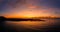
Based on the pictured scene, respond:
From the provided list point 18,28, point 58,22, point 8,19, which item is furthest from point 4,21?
point 58,22

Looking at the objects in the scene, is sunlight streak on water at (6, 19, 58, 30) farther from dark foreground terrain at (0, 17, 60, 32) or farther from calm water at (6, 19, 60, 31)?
dark foreground terrain at (0, 17, 60, 32)

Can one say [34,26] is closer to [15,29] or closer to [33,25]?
[33,25]

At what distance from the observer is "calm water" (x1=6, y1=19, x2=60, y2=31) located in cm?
359

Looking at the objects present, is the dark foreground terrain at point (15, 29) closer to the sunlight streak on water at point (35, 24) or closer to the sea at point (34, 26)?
the sea at point (34, 26)

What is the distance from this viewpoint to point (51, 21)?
12.3 feet

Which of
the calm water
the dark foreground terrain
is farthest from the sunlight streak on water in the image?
the dark foreground terrain

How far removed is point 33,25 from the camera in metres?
3.78

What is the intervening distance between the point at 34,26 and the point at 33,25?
1.5 inches

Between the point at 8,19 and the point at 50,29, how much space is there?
108 centimetres

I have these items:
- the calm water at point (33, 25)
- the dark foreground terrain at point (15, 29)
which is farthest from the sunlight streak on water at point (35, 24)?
the dark foreground terrain at point (15, 29)

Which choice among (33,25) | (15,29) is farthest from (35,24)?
(15,29)

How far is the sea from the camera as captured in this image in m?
3.50

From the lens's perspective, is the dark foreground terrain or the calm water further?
the calm water

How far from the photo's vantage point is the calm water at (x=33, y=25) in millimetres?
3588
